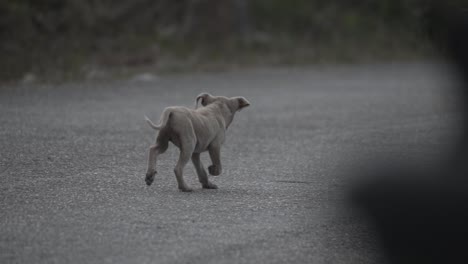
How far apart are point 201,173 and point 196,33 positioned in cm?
1199

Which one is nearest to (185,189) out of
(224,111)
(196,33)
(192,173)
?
(224,111)

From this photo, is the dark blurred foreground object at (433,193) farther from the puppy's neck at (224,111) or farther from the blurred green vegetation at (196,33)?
the blurred green vegetation at (196,33)

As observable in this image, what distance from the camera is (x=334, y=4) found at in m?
20.8

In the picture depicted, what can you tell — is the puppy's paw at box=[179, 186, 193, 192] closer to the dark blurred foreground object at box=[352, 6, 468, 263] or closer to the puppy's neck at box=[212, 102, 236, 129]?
the puppy's neck at box=[212, 102, 236, 129]

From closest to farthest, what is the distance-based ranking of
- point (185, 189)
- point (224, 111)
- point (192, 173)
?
point (185, 189)
point (224, 111)
point (192, 173)

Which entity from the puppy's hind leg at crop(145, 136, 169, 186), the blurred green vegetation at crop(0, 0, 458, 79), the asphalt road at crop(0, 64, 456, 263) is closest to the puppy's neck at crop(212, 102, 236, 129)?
the asphalt road at crop(0, 64, 456, 263)

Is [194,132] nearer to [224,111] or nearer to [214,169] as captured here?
[214,169]

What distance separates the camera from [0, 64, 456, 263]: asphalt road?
3922mm

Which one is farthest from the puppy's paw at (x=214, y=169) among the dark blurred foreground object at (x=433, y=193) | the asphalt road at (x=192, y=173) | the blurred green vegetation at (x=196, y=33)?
the blurred green vegetation at (x=196, y=33)

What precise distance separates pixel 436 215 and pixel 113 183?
3476 mm

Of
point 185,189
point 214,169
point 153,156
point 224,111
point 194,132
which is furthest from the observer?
point 224,111

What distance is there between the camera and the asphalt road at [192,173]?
12.9ft

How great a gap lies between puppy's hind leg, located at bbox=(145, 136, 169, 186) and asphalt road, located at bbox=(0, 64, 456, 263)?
0.44ft

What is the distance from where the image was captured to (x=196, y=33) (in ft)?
56.0
